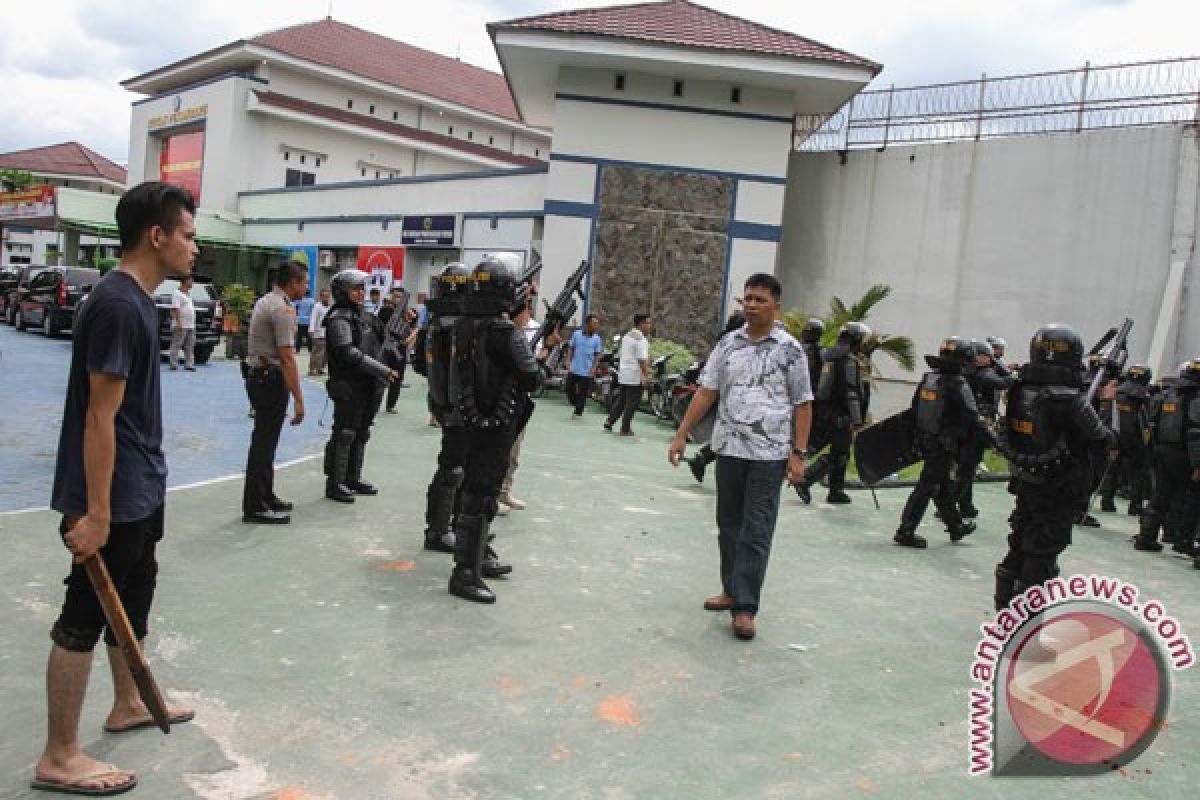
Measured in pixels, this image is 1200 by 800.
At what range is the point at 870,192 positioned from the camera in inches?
740

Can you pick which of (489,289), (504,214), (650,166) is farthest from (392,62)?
(489,289)

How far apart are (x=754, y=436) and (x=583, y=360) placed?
9.69 m

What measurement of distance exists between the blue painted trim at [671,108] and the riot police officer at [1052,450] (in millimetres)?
15027

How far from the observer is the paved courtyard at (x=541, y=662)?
325 centimetres

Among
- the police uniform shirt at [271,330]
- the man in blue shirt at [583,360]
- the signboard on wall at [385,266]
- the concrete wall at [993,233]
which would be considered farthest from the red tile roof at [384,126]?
the police uniform shirt at [271,330]

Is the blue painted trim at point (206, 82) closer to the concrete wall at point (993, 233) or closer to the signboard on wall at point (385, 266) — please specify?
the signboard on wall at point (385, 266)

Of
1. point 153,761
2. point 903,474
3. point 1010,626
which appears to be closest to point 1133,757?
point 1010,626

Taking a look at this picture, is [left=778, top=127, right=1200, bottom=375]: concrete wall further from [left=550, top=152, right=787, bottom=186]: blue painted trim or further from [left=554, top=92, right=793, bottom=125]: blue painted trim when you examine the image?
[left=550, top=152, right=787, bottom=186]: blue painted trim

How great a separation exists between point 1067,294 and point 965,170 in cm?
308

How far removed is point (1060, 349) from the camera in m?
5.21

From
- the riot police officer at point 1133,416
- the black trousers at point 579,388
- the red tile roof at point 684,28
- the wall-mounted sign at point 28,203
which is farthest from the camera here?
the wall-mounted sign at point 28,203

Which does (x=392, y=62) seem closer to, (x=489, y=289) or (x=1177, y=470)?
(x=1177, y=470)

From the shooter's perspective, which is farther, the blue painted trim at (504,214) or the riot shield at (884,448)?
the blue painted trim at (504,214)

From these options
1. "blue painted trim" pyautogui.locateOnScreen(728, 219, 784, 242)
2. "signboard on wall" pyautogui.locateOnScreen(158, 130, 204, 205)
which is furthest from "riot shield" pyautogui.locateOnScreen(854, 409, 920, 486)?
"signboard on wall" pyautogui.locateOnScreen(158, 130, 204, 205)
